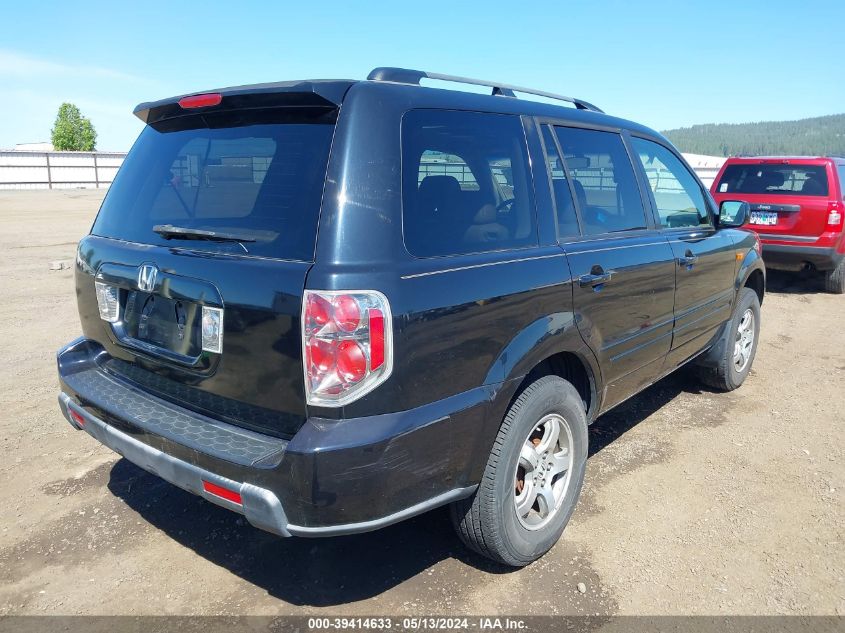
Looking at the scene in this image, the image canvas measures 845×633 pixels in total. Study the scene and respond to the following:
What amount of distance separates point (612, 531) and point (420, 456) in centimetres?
149

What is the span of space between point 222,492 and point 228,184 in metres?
1.20

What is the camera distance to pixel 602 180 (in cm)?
348

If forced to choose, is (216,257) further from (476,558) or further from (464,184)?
(476,558)

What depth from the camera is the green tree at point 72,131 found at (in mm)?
74125

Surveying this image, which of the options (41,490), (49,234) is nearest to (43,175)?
(49,234)

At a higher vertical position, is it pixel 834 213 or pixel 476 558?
pixel 834 213

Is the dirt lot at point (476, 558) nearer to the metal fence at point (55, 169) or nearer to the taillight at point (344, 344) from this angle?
the taillight at point (344, 344)

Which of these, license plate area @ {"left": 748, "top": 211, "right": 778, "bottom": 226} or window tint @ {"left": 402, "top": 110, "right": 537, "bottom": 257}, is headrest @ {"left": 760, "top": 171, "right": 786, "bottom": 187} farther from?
window tint @ {"left": 402, "top": 110, "right": 537, "bottom": 257}

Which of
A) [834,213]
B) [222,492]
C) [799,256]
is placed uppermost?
[834,213]

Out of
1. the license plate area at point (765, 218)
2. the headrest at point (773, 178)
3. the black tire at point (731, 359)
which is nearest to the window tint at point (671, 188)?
the black tire at point (731, 359)

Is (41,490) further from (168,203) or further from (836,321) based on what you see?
(836,321)

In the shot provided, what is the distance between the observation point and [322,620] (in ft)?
8.33

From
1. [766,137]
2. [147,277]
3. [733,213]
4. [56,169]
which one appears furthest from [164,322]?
[766,137]

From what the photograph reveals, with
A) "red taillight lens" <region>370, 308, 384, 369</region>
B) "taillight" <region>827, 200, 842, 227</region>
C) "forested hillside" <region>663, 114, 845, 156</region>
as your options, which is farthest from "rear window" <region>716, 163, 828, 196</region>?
"forested hillside" <region>663, 114, 845, 156</region>
